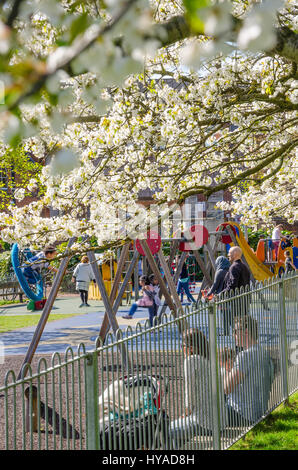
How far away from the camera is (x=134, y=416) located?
14.2ft

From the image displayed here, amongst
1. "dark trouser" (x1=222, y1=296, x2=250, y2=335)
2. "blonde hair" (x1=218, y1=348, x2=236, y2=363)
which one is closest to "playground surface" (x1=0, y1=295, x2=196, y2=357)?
"dark trouser" (x1=222, y1=296, x2=250, y2=335)

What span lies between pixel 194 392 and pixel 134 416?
1193 mm

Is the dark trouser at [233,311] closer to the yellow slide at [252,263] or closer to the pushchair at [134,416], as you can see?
the pushchair at [134,416]

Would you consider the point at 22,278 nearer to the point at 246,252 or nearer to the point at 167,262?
the point at 167,262

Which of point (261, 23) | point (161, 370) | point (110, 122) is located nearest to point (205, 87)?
point (110, 122)

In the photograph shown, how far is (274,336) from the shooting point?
7.67 metres

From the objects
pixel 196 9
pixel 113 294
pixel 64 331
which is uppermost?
pixel 196 9

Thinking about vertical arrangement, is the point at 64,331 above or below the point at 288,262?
below

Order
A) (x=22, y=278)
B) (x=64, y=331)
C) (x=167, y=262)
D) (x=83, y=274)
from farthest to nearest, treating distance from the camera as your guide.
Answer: (x=83, y=274)
(x=167, y=262)
(x=64, y=331)
(x=22, y=278)

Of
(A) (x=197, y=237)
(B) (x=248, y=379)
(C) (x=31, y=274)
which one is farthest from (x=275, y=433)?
(A) (x=197, y=237)

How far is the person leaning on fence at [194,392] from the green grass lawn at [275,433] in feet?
2.63

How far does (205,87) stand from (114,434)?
5.16 metres

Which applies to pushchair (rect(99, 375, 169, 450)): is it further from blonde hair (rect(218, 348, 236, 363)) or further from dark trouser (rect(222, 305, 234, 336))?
dark trouser (rect(222, 305, 234, 336))

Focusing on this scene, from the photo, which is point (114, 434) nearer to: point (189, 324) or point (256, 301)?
point (189, 324)
